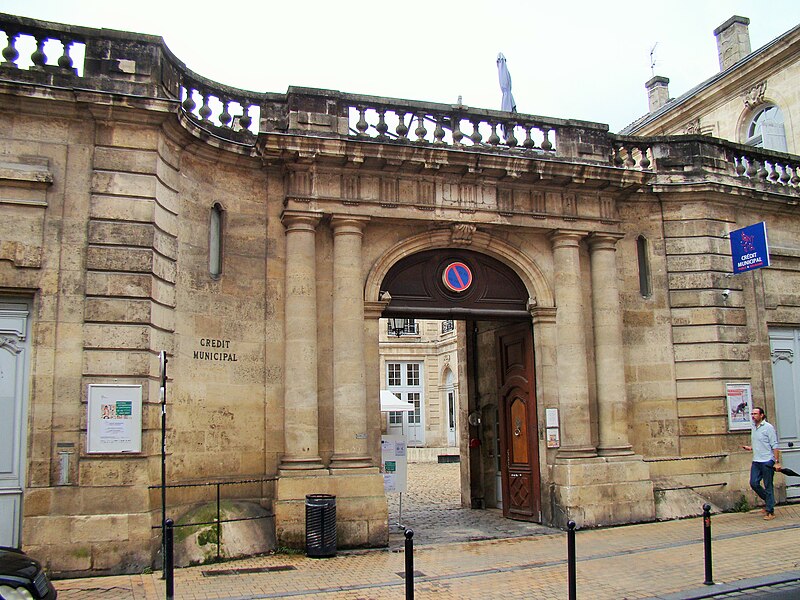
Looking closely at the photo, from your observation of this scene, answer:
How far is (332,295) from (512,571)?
5.09 m

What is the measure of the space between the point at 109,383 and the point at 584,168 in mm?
8562

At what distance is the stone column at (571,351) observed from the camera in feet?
43.1

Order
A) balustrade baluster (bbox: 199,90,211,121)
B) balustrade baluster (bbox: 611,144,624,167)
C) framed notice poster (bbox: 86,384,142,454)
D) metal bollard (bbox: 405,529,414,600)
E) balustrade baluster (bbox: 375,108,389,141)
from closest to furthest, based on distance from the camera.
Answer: metal bollard (bbox: 405,529,414,600) → framed notice poster (bbox: 86,384,142,454) → balustrade baluster (bbox: 199,90,211,121) → balustrade baluster (bbox: 375,108,389,141) → balustrade baluster (bbox: 611,144,624,167)

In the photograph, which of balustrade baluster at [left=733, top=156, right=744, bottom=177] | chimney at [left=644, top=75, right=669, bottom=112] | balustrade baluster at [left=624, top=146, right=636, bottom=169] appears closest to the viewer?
balustrade baluster at [left=624, top=146, right=636, bottom=169]

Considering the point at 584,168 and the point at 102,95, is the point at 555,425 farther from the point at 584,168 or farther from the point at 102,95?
the point at 102,95

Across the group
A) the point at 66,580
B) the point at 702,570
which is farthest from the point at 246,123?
the point at 702,570

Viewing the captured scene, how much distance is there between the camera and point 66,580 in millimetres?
9180

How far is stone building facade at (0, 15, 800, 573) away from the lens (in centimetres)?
987

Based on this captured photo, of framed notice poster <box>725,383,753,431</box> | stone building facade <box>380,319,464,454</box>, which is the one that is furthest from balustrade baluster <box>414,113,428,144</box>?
stone building facade <box>380,319,464,454</box>

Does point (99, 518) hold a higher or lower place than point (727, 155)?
lower

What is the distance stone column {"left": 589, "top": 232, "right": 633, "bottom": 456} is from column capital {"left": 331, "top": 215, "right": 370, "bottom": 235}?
4.41m

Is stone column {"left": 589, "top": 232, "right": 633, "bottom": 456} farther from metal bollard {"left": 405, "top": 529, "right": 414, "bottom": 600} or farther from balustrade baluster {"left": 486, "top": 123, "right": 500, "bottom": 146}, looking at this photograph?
metal bollard {"left": 405, "top": 529, "right": 414, "bottom": 600}

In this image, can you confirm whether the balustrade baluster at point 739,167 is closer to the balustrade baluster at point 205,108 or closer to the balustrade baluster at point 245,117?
the balustrade baluster at point 245,117

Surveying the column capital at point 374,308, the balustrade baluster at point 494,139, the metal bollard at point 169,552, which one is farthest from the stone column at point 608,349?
the metal bollard at point 169,552
